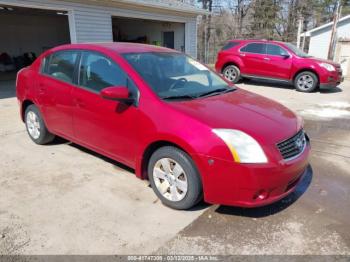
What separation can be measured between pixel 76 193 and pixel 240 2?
31.7 meters

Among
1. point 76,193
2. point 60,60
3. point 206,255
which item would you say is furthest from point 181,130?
point 60,60

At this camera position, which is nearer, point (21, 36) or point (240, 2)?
point (21, 36)

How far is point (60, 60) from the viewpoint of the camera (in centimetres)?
418

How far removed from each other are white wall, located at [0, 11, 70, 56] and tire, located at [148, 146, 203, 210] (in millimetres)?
17819

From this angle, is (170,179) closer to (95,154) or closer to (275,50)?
(95,154)

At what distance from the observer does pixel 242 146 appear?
2604 mm

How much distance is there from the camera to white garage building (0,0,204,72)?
10219mm

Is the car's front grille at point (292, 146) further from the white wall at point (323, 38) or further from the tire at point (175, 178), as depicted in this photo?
the white wall at point (323, 38)

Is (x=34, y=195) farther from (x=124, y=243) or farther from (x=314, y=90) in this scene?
(x=314, y=90)

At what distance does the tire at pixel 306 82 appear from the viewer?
32.1 feet

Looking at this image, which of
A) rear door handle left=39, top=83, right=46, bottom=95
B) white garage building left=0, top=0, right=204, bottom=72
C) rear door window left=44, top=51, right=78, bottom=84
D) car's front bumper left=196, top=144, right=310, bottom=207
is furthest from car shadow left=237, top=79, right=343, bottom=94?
car's front bumper left=196, top=144, right=310, bottom=207

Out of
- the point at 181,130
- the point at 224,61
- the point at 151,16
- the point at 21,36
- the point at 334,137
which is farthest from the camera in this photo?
the point at 21,36

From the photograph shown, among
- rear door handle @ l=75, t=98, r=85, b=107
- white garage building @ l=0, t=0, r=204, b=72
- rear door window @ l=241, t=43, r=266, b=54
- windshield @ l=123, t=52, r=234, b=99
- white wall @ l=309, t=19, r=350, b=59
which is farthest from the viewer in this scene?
white wall @ l=309, t=19, r=350, b=59

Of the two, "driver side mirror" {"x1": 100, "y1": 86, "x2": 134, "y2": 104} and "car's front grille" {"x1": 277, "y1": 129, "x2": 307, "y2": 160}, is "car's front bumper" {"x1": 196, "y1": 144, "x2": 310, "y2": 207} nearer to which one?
"car's front grille" {"x1": 277, "y1": 129, "x2": 307, "y2": 160}
